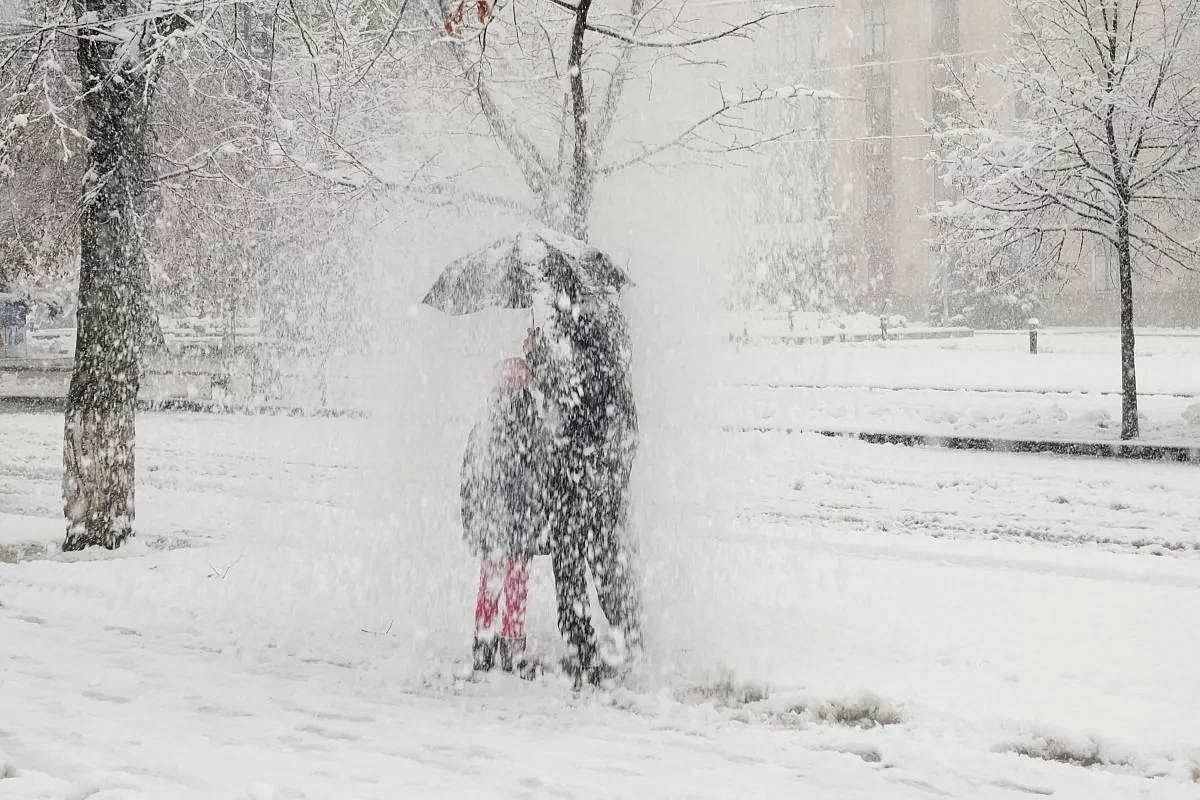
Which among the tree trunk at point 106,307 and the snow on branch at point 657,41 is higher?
the snow on branch at point 657,41

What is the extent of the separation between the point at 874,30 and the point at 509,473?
174 ft

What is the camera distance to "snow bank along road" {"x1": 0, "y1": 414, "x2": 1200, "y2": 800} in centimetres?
396

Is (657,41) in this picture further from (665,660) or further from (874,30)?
(874,30)

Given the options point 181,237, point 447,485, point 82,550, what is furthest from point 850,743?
point 181,237

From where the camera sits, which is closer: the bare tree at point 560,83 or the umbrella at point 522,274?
the umbrella at point 522,274

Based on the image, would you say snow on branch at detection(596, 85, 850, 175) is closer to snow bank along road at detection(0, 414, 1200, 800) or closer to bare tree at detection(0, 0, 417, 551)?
bare tree at detection(0, 0, 417, 551)

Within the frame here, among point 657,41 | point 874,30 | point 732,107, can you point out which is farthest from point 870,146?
point 657,41

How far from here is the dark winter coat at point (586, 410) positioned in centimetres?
485

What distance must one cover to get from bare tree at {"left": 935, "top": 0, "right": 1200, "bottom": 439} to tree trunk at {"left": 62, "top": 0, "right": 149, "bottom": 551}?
11206 mm

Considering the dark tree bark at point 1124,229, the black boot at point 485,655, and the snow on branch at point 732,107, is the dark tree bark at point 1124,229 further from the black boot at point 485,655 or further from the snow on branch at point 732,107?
the black boot at point 485,655

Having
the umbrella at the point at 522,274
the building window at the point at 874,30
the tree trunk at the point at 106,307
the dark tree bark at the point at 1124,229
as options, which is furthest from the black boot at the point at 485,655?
the building window at the point at 874,30

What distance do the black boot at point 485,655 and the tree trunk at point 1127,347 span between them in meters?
11.1

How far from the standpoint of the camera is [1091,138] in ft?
51.6

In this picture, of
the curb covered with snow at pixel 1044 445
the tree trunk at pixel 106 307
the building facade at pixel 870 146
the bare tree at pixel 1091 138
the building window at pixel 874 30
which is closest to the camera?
the tree trunk at pixel 106 307
